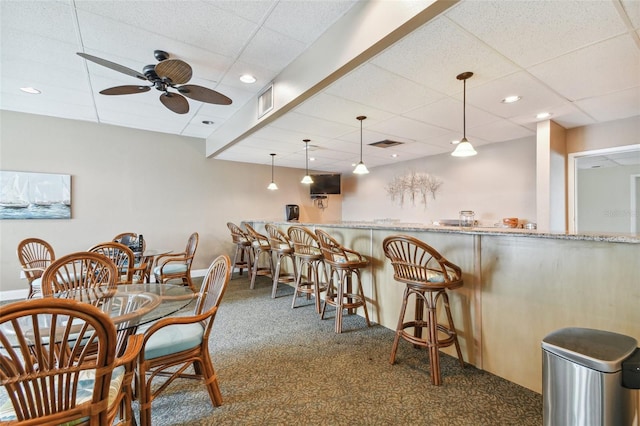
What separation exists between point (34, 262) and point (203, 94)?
9.53ft

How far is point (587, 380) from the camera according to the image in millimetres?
1203

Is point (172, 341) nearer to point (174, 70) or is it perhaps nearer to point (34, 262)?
point (174, 70)

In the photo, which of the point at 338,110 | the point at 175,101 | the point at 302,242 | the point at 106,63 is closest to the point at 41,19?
the point at 106,63

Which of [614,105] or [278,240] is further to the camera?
[278,240]

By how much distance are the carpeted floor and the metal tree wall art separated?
3.98 m

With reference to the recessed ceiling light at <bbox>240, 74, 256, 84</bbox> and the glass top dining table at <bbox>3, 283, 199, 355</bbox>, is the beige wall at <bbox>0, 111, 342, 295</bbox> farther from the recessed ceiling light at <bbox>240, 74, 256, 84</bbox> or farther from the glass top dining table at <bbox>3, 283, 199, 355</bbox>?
the glass top dining table at <bbox>3, 283, 199, 355</bbox>

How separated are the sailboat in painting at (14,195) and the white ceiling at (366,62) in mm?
1148

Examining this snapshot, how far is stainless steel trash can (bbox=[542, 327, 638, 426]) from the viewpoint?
3.85ft

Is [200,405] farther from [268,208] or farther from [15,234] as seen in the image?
[268,208]

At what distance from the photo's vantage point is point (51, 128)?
4527 millimetres

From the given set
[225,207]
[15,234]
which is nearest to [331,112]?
[225,207]

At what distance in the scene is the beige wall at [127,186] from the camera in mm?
4336

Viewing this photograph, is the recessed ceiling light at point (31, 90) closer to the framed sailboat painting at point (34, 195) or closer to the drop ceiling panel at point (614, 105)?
the framed sailboat painting at point (34, 195)

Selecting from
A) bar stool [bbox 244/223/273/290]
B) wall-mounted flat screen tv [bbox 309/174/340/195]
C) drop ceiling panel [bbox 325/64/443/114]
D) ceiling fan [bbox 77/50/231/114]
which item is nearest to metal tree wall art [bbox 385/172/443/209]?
wall-mounted flat screen tv [bbox 309/174/340/195]
